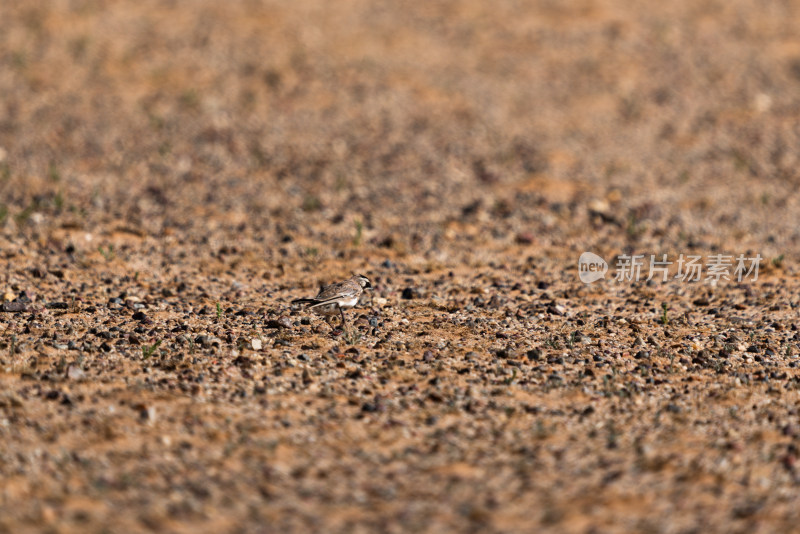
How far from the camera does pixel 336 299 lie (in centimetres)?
953

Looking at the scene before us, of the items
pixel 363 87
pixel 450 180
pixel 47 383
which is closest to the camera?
pixel 47 383

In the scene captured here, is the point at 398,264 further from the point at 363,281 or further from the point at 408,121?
the point at 408,121

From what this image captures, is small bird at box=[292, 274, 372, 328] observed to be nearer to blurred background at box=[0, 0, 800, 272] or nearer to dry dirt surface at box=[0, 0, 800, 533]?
dry dirt surface at box=[0, 0, 800, 533]

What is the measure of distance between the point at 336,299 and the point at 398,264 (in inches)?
101

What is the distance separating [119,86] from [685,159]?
11.0 metres

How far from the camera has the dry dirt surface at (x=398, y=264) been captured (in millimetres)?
→ 6566

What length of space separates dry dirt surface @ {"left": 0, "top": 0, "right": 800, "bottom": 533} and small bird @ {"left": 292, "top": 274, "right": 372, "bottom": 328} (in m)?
0.21

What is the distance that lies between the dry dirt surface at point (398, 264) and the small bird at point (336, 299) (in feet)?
0.70

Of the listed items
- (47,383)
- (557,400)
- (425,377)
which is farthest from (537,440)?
(47,383)

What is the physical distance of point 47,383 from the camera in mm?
7898

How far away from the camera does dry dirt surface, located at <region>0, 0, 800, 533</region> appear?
21.5 feet

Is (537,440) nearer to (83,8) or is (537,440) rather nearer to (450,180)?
(450,180)

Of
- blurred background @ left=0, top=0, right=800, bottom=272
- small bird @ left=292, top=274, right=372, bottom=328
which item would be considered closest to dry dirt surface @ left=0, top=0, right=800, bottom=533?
blurred background @ left=0, top=0, right=800, bottom=272

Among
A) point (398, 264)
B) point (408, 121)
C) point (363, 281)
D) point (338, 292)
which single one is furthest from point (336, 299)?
point (408, 121)
